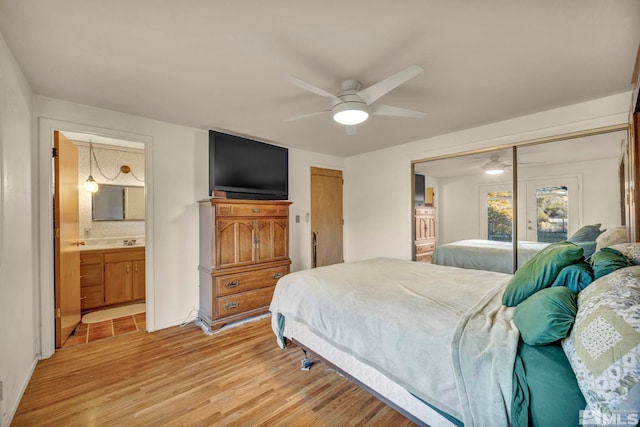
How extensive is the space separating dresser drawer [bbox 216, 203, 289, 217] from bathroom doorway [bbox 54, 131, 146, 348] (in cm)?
145

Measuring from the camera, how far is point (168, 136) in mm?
3154

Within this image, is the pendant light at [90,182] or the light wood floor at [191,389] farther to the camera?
the pendant light at [90,182]

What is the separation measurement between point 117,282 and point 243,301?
77.6 inches

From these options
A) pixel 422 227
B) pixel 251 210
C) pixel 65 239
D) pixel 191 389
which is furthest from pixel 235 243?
pixel 422 227

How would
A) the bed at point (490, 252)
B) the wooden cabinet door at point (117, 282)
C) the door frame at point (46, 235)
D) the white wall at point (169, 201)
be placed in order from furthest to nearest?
the wooden cabinet door at point (117, 282) < the white wall at point (169, 201) < the bed at point (490, 252) < the door frame at point (46, 235)

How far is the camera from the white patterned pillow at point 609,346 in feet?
2.59

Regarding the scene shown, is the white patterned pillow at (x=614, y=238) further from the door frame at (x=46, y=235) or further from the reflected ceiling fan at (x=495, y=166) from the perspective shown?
the door frame at (x=46, y=235)

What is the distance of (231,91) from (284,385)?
242 centimetres

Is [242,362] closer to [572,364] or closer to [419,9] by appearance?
[572,364]

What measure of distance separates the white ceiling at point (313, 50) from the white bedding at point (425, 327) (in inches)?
63.5

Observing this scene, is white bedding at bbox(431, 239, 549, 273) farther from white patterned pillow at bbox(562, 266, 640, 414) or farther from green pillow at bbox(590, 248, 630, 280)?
white patterned pillow at bbox(562, 266, 640, 414)

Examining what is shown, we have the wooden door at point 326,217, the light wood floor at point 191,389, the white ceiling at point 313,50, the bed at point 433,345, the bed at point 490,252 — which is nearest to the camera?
the bed at point 433,345

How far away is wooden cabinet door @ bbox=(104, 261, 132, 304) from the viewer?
11.9ft

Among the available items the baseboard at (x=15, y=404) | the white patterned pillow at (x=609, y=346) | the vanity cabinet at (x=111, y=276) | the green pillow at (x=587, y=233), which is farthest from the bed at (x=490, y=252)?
the vanity cabinet at (x=111, y=276)
